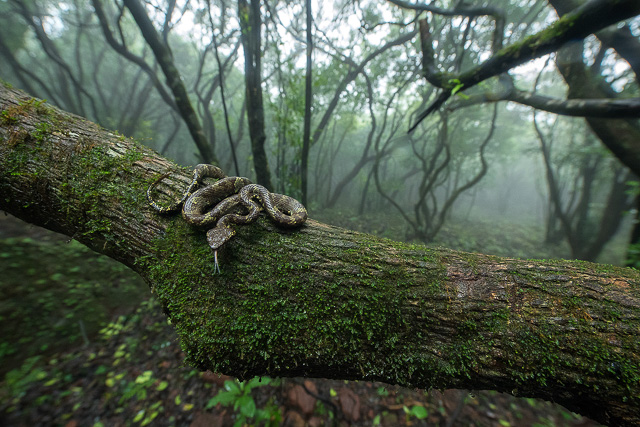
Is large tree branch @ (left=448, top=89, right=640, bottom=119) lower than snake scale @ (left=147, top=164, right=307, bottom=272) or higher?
Result: higher

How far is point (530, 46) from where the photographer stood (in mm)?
3398

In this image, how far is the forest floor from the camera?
349cm

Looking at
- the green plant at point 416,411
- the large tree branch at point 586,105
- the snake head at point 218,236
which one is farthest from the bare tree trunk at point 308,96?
the green plant at point 416,411

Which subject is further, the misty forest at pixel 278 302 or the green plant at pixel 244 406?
the green plant at pixel 244 406

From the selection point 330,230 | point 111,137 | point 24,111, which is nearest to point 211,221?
point 330,230

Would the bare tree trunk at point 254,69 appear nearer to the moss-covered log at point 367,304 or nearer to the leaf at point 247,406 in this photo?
the moss-covered log at point 367,304

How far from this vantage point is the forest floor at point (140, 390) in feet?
11.4

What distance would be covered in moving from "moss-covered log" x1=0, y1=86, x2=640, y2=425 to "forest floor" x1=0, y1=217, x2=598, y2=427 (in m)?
1.99

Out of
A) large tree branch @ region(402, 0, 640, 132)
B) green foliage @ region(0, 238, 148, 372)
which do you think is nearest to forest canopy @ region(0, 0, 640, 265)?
large tree branch @ region(402, 0, 640, 132)

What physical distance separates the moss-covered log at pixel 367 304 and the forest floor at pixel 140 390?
6.52 ft

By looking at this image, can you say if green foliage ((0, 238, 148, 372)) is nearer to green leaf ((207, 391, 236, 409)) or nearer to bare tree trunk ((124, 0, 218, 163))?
green leaf ((207, 391, 236, 409))

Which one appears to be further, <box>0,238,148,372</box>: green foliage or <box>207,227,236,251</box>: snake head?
<box>0,238,148,372</box>: green foliage

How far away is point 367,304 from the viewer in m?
1.94

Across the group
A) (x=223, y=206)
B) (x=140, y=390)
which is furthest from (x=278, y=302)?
(x=140, y=390)
